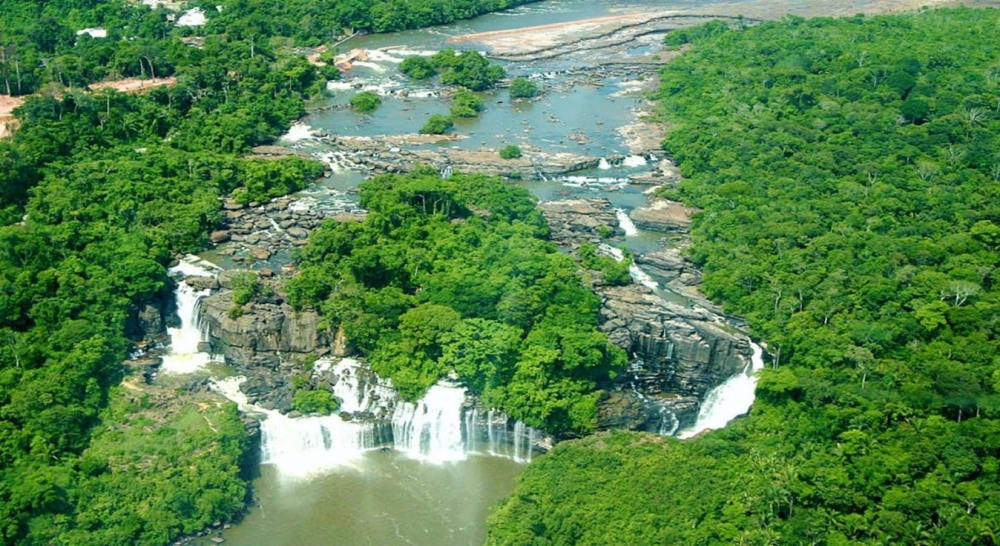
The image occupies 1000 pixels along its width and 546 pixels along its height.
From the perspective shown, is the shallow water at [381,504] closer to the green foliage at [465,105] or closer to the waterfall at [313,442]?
the waterfall at [313,442]

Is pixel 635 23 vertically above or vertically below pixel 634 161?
above

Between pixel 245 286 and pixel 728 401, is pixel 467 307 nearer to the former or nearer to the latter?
pixel 245 286

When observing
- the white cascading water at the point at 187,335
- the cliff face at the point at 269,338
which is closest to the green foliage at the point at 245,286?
the cliff face at the point at 269,338

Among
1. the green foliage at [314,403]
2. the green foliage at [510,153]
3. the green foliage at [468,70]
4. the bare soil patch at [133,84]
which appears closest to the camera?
the green foliage at [314,403]

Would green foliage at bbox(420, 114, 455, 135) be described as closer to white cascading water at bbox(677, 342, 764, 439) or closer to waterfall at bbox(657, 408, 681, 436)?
white cascading water at bbox(677, 342, 764, 439)

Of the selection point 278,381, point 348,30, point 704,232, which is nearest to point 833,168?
point 704,232

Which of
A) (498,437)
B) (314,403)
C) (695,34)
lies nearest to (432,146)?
(314,403)

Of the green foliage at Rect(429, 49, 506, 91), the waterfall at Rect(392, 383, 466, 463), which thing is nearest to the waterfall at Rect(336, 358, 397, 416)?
the waterfall at Rect(392, 383, 466, 463)
